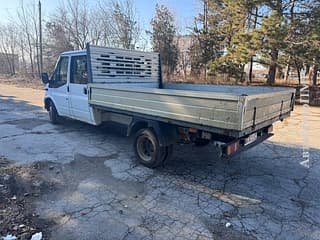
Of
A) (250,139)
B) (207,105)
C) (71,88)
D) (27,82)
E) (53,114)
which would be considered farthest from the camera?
(27,82)

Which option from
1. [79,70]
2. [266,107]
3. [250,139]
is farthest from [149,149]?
[79,70]

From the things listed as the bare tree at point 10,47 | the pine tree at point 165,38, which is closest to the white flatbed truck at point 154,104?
the pine tree at point 165,38

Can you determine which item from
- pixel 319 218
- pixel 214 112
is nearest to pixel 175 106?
pixel 214 112

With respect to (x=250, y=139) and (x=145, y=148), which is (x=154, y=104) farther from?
(x=250, y=139)

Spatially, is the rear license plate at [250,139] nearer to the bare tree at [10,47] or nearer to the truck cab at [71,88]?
the truck cab at [71,88]

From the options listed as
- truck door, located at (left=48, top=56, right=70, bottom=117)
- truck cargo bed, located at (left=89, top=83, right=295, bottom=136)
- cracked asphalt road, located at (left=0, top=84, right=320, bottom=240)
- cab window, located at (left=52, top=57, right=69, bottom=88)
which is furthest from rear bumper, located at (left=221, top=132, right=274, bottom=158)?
cab window, located at (left=52, top=57, right=69, bottom=88)

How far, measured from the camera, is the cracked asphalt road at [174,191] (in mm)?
2775

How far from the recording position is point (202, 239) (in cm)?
260

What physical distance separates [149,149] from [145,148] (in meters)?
0.10

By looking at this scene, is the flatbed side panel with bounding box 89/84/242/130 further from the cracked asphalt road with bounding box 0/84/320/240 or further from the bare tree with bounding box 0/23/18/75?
the bare tree with bounding box 0/23/18/75

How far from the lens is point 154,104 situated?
3990 millimetres

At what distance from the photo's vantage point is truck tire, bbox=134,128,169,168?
426 centimetres

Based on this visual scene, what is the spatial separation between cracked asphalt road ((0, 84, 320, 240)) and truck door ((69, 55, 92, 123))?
2.23 ft

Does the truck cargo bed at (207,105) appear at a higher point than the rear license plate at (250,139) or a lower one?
higher
